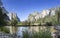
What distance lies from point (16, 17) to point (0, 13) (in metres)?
5.44

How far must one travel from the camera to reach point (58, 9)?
24.6 meters

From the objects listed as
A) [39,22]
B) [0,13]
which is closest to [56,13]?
[39,22]

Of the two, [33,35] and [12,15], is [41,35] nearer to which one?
[33,35]

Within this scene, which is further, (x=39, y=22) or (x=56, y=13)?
(x=56, y=13)

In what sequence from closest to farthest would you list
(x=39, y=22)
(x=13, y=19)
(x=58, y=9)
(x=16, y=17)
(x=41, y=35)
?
1. (x=41, y=35)
2. (x=13, y=19)
3. (x=16, y=17)
4. (x=39, y=22)
5. (x=58, y=9)

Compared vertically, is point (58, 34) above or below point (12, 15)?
below

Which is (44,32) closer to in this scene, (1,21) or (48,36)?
(48,36)

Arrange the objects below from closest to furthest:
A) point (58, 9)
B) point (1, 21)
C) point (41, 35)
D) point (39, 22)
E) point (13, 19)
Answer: point (41, 35) < point (1, 21) < point (13, 19) < point (39, 22) < point (58, 9)

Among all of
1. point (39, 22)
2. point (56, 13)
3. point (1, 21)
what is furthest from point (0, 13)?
point (56, 13)

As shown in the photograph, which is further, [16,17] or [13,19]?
[16,17]

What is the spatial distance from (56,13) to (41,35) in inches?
734

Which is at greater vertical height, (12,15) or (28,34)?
(12,15)

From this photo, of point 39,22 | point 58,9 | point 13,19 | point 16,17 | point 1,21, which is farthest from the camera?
point 58,9

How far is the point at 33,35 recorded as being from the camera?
661 cm
